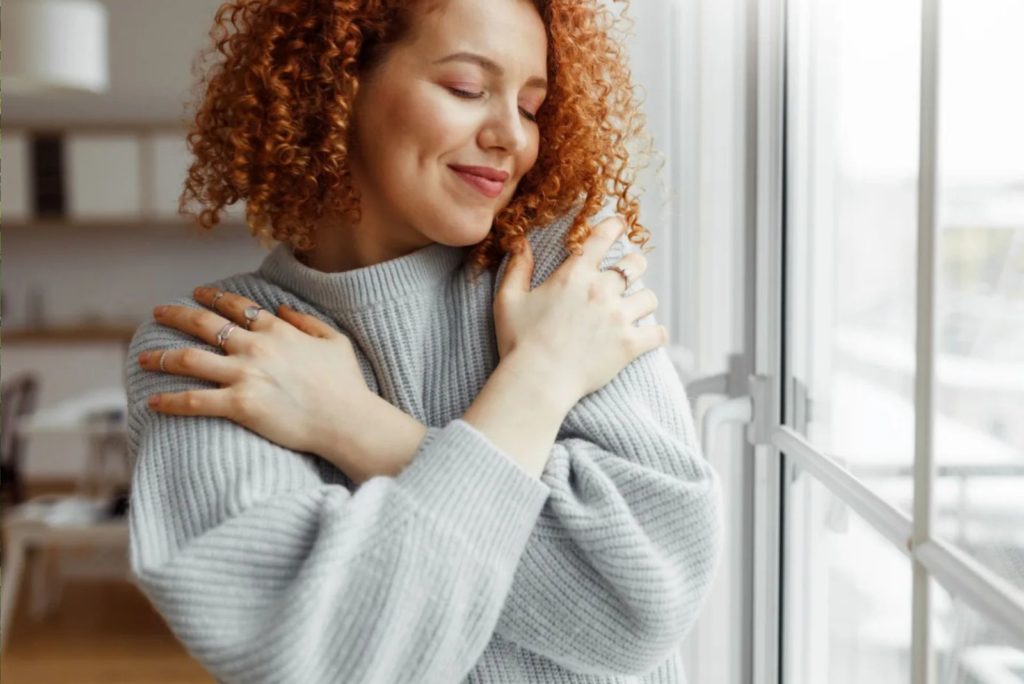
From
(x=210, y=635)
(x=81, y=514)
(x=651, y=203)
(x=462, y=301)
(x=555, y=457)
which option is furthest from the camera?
(x=81, y=514)

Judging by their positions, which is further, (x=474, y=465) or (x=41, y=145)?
(x=41, y=145)

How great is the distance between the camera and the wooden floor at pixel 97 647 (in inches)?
143

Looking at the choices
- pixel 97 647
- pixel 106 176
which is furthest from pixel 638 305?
pixel 106 176

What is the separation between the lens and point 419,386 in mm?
1101

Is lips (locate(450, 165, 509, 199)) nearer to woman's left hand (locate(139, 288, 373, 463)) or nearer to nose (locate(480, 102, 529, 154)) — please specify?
nose (locate(480, 102, 529, 154))

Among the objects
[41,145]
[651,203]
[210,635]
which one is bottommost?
[210,635]

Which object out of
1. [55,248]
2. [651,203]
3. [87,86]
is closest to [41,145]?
[55,248]

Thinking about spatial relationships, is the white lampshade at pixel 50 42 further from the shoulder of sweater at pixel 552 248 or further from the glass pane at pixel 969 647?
the glass pane at pixel 969 647

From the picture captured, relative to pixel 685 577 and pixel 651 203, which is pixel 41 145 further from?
pixel 685 577

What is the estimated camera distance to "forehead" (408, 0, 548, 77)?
1038mm

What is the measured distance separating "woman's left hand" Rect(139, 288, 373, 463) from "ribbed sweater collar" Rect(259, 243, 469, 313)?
→ 0.04m

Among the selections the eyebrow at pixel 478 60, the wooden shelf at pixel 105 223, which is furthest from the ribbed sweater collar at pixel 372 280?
the wooden shelf at pixel 105 223

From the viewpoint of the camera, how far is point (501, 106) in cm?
106

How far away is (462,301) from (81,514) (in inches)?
132
